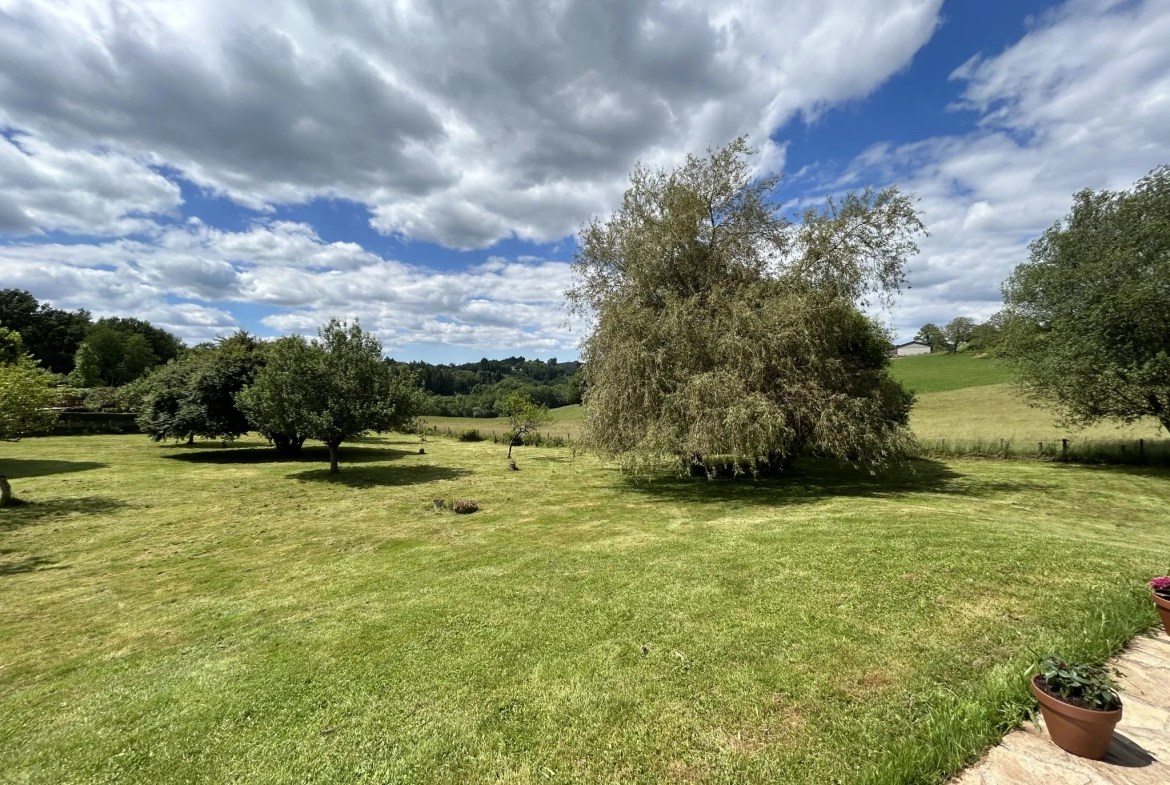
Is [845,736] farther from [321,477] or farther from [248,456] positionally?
[248,456]

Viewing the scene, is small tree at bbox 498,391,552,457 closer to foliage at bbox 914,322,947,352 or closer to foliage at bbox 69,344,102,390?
foliage at bbox 69,344,102,390

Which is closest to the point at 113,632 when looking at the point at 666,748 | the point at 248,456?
the point at 666,748

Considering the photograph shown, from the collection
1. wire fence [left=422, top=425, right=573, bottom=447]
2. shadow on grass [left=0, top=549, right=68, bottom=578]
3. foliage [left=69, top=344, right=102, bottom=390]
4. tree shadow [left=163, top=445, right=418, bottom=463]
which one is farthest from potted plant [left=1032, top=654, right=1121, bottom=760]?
foliage [left=69, top=344, right=102, bottom=390]

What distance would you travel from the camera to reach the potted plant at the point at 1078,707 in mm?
2619

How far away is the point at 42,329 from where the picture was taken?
6241cm

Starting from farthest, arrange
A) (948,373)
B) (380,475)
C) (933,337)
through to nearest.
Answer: (933,337) → (948,373) → (380,475)

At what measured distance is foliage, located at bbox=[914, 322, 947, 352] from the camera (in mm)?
76562

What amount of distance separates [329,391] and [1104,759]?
69.4 feet

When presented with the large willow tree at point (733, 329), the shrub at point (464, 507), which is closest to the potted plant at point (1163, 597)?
the large willow tree at point (733, 329)

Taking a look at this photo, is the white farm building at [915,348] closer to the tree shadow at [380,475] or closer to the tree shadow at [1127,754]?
the tree shadow at [380,475]

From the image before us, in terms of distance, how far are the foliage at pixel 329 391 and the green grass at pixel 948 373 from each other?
34245mm

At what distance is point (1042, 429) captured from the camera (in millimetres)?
23250

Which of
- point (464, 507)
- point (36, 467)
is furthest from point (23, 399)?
point (464, 507)

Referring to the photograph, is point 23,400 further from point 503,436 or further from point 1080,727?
point 503,436
